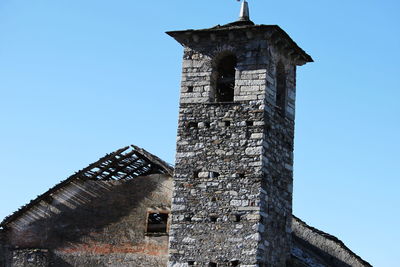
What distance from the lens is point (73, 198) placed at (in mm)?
18109

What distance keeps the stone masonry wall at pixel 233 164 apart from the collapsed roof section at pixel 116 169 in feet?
4.92

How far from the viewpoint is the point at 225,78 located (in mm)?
17234

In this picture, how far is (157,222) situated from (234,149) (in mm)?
2675

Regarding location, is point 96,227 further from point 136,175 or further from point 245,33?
point 245,33

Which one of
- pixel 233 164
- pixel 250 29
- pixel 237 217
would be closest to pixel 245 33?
pixel 250 29

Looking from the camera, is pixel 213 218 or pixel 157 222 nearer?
pixel 213 218

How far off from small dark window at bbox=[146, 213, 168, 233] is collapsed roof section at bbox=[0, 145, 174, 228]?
2.94 ft

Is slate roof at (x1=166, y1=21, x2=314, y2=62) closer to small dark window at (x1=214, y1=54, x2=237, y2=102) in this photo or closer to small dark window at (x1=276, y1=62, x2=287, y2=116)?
small dark window at (x1=276, y1=62, x2=287, y2=116)

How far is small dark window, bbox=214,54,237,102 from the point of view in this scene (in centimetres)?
1723

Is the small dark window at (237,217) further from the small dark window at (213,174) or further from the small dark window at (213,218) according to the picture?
the small dark window at (213,174)

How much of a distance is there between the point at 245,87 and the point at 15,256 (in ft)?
19.4

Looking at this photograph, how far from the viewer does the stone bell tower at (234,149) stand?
15.8 meters

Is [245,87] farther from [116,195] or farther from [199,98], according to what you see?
[116,195]

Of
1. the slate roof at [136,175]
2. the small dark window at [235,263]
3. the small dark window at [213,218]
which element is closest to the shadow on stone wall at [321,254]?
the slate roof at [136,175]
